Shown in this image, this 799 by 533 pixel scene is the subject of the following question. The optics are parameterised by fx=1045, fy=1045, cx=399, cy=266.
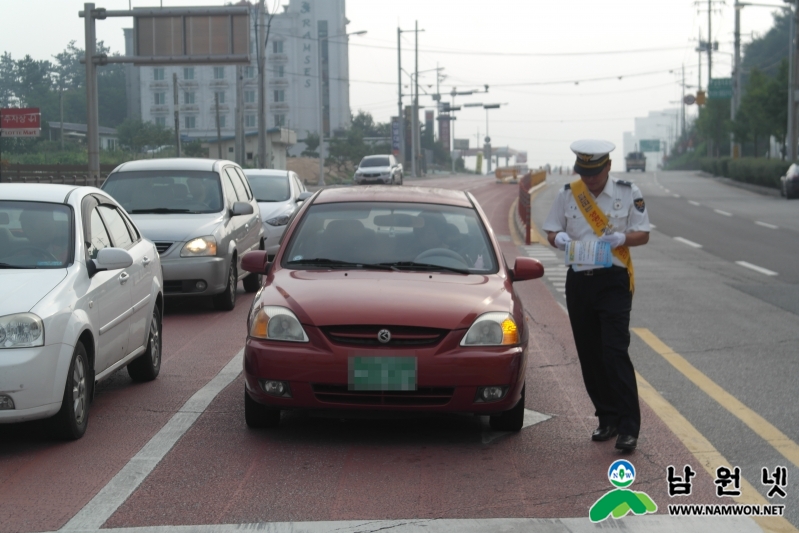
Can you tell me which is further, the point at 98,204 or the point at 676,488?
the point at 98,204

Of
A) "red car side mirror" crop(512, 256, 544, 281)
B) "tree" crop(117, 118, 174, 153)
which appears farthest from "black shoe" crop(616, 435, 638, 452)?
"tree" crop(117, 118, 174, 153)

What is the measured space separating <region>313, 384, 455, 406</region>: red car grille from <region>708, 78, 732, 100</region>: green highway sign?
70.5m

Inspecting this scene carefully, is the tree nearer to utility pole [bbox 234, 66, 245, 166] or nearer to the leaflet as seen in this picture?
utility pole [bbox 234, 66, 245, 166]

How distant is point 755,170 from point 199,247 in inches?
1742

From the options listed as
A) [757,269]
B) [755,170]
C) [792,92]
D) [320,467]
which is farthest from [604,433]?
[755,170]

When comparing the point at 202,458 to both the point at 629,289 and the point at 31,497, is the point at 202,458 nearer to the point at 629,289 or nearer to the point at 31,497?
the point at 31,497

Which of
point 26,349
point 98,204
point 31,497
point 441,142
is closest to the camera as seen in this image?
point 31,497

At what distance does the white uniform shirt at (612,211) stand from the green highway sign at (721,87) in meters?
69.7

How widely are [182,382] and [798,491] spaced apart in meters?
4.55

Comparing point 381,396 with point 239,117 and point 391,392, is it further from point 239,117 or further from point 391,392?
point 239,117

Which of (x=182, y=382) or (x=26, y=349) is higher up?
(x=26, y=349)

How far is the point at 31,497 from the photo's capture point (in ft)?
16.2

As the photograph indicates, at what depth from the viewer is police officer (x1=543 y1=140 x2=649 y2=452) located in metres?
5.88

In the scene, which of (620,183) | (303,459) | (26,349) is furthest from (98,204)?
(620,183)
